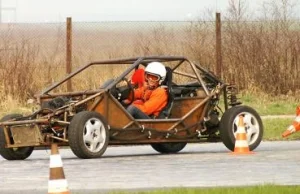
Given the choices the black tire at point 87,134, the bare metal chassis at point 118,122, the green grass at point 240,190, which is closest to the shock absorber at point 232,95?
the bare metal chassis at point 118,122

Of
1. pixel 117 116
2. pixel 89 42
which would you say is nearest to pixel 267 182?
pixel 117 116

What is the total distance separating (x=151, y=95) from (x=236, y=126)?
1.51 m

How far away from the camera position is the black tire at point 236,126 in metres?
20.5

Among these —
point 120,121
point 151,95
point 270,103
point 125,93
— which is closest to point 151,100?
point 151,95

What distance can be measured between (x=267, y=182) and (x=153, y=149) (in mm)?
8371

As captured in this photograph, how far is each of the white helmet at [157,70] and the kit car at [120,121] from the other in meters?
0.17

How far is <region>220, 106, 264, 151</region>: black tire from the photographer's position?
2050 cm

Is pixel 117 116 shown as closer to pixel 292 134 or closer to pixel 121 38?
pixel 292 134

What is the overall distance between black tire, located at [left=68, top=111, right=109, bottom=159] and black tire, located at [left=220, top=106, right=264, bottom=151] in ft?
7.18

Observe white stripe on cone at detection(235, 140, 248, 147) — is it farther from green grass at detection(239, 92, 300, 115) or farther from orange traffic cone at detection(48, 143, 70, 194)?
green grass at detection(239, 92, 300, 115)

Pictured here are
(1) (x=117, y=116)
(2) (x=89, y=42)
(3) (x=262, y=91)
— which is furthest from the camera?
(2) (x=89, y=42)

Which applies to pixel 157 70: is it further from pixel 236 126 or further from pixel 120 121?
pixel 236 126

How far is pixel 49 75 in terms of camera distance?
108ft

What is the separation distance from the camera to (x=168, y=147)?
2186 cm
